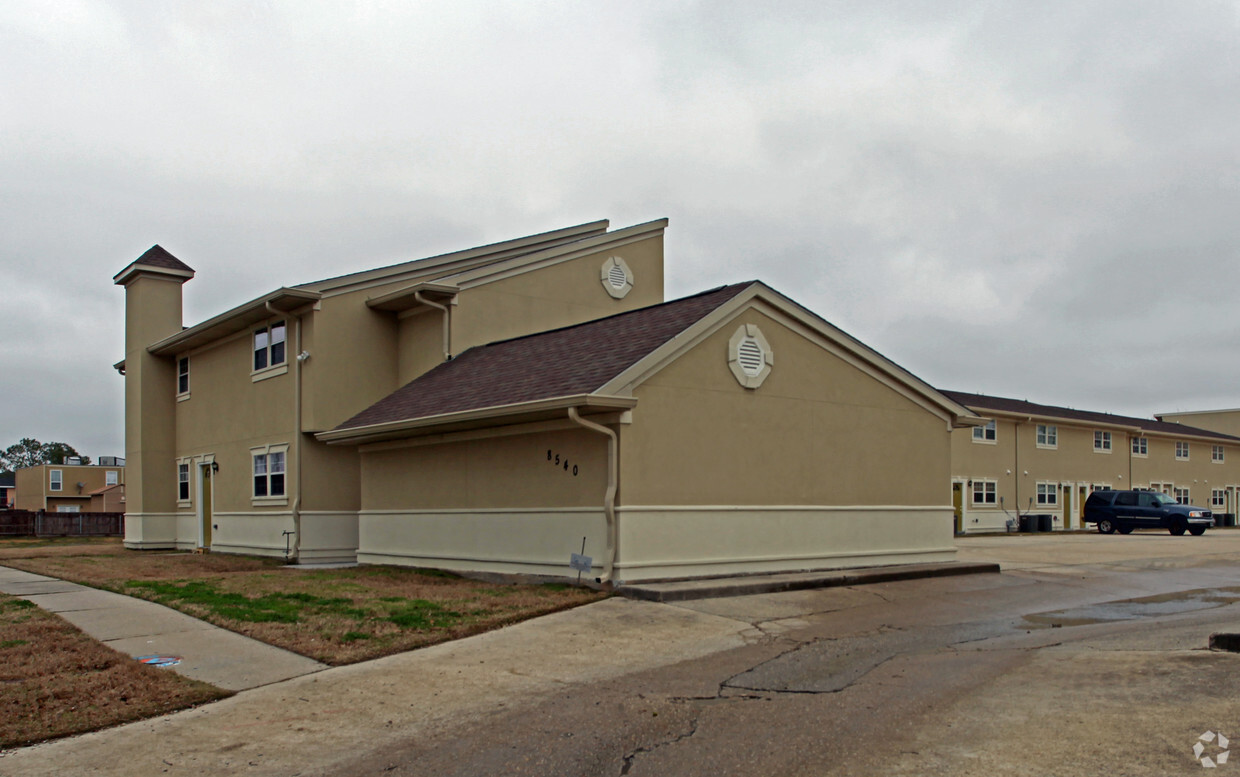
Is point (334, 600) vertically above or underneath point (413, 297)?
underneath


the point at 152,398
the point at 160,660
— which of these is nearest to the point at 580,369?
the point at 160,660

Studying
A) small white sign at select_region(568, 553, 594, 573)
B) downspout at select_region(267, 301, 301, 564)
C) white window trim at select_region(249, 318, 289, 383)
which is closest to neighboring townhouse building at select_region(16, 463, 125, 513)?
white window trim at select_region(249, 318, 289, 383)

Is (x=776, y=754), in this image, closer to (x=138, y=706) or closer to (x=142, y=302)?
(x=138, y=706)

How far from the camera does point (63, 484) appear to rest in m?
72.8

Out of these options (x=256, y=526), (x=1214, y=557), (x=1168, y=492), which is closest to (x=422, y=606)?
(x=256, y=526)

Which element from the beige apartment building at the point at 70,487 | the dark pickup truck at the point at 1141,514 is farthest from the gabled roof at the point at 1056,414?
the beige apartment building at the point at 70,487

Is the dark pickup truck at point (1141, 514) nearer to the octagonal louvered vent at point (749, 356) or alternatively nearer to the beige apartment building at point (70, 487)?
the octagonal louvered vent at point (749, 356)

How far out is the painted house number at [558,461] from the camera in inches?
562

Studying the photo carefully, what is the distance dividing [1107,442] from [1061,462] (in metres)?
4.09

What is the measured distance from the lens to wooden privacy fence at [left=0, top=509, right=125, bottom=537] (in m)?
39.6

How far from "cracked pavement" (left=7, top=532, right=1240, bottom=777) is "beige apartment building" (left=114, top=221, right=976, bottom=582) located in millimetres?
2904

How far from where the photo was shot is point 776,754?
6.03 m

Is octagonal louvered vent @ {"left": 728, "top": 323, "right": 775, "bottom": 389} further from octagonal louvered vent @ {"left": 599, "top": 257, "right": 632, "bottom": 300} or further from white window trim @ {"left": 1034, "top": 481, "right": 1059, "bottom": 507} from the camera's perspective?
white window trim @ {"left": 1034, "top": 481, "right": 1059, "bottom": 507}

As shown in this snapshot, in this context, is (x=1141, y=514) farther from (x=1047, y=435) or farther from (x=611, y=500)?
(x=611, y=500)
